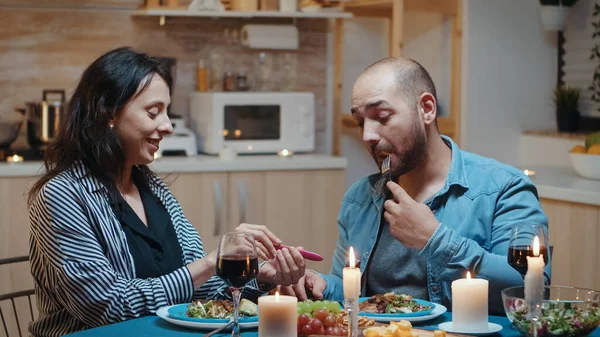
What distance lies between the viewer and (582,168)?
3854 millimetres

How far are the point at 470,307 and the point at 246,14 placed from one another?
3033 mm

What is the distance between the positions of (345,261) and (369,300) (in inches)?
19.2

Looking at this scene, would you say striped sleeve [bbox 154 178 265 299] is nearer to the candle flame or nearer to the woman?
the woman

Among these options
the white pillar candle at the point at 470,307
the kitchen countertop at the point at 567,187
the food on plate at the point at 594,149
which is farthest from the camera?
the food on plate at the point at 594,149

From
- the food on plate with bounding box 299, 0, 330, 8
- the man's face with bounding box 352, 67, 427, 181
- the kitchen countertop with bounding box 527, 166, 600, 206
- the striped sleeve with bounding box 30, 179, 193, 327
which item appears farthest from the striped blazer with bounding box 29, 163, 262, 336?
the food on plate with bounding box 299, 0, 330, 8

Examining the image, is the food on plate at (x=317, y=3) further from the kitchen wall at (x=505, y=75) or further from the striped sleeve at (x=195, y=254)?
the striped sleeve at (x=195, y=254)

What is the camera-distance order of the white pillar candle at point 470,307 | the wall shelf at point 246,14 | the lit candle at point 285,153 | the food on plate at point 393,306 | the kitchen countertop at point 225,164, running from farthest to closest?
1. the lit candle at point 285,153
2. the wall shelf at point 246,14
3. the kitchen countertop at point 225,164
4. the food on plate at point 393,306
5. the white pillar candle at point 470,307

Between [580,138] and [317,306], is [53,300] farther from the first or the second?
[580,138]

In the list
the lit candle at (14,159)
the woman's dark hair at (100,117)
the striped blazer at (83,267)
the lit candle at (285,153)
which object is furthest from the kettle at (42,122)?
the striped blazer at (83,267)

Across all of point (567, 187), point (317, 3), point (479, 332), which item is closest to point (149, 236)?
point (479, 332)

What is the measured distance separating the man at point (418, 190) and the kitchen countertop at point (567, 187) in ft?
3.86

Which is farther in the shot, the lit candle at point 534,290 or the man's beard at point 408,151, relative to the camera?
the man's beard at point 408,151

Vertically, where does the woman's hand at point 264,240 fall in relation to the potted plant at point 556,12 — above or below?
below

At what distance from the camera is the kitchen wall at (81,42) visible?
180 inches
